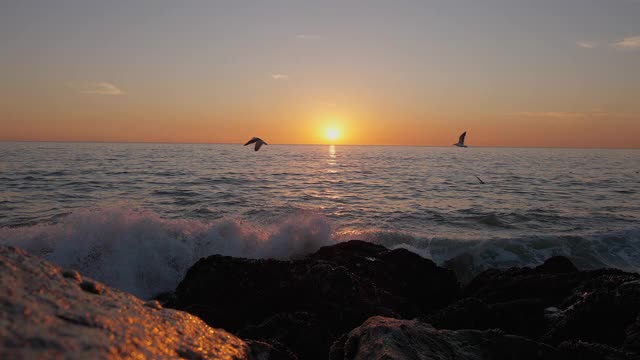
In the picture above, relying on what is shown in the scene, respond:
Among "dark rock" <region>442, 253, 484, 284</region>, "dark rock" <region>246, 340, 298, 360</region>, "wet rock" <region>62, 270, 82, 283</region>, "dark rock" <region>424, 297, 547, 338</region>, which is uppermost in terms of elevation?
"wet rock" <region>62, 270, 82, 283</region>

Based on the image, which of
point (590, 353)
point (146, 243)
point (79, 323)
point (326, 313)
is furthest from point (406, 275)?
point (79, 323)

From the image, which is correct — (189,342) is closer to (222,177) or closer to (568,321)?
(568,321)

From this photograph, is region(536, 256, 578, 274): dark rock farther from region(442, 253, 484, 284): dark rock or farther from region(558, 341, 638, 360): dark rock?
region(558, 341, 638, 360): dark rock

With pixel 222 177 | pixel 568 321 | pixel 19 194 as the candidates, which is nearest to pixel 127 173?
pixel 222 177

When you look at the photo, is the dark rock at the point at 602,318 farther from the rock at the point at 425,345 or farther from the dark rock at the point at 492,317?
the rock at the point at 425,345

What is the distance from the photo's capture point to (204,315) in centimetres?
536

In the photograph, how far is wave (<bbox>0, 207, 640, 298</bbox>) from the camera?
941cm

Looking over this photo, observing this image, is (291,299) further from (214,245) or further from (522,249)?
(522,249)

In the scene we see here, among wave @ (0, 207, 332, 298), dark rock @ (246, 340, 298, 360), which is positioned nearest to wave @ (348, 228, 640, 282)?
wave @ (0, 207, 332, 298)

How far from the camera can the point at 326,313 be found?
5.23 meters

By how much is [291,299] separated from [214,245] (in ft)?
19.4

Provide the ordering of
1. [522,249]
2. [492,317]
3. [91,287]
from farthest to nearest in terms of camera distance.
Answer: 1. [522,249]
2. [492,317]
3. [91,287]

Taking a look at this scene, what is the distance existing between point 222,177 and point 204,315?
23898 mm

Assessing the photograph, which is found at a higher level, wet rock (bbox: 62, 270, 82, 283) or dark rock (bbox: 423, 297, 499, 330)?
wet rock (bbox: 62, 270, 82, 283)
